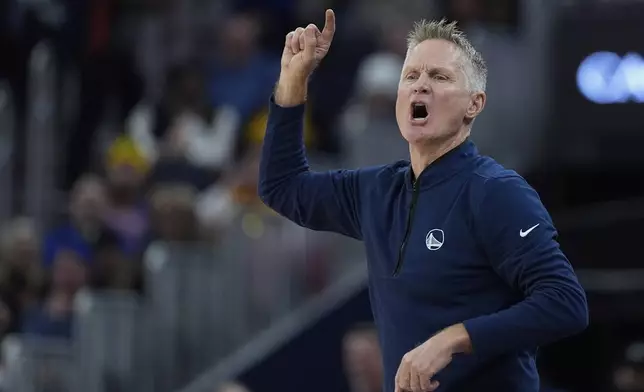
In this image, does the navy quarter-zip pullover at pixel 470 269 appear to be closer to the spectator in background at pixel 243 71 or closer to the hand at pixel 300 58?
the hand at pixel 300 58

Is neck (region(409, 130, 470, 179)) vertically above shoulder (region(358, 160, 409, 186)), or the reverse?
neck (region(409, 130, 470, 179))

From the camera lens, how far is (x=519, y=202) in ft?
12.9

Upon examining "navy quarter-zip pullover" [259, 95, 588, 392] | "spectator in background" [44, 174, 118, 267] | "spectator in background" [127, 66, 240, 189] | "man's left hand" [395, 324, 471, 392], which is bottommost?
"spectator in background" [44, 174, 118, 267]

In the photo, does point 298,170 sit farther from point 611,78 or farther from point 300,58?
point 611,78

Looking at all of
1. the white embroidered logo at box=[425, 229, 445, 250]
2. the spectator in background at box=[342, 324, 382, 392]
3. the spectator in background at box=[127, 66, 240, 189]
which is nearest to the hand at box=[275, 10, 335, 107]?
the white embroidered logo at box=[425, 229, 445, 250]

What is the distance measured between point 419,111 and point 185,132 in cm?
644

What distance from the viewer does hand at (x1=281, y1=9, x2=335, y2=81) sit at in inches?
170

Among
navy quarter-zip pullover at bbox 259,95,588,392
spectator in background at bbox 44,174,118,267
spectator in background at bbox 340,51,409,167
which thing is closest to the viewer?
navy quarter-zip pullover at bbox 259,95,588,392

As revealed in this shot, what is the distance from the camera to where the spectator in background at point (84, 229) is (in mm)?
9750

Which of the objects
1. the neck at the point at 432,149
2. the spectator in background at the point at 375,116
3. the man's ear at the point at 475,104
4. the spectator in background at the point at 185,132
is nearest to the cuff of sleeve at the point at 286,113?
the neck at the point at 432,149

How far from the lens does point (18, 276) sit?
9.50 m

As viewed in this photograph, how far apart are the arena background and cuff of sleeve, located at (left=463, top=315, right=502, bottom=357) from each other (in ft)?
11.8

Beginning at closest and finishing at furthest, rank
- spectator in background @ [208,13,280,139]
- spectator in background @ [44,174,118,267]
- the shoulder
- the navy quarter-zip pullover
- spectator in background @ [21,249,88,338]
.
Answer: the navy quarter-zip pullover
the shoulder
spectator in background @ [21,249,88,338]
spectator in background @ [44,174,118,267]
spectator in background @ [208,13,280,139]

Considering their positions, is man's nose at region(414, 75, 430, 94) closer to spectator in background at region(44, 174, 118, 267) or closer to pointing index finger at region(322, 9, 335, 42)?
pointing index finger at region(322, 9, 335, 42)
